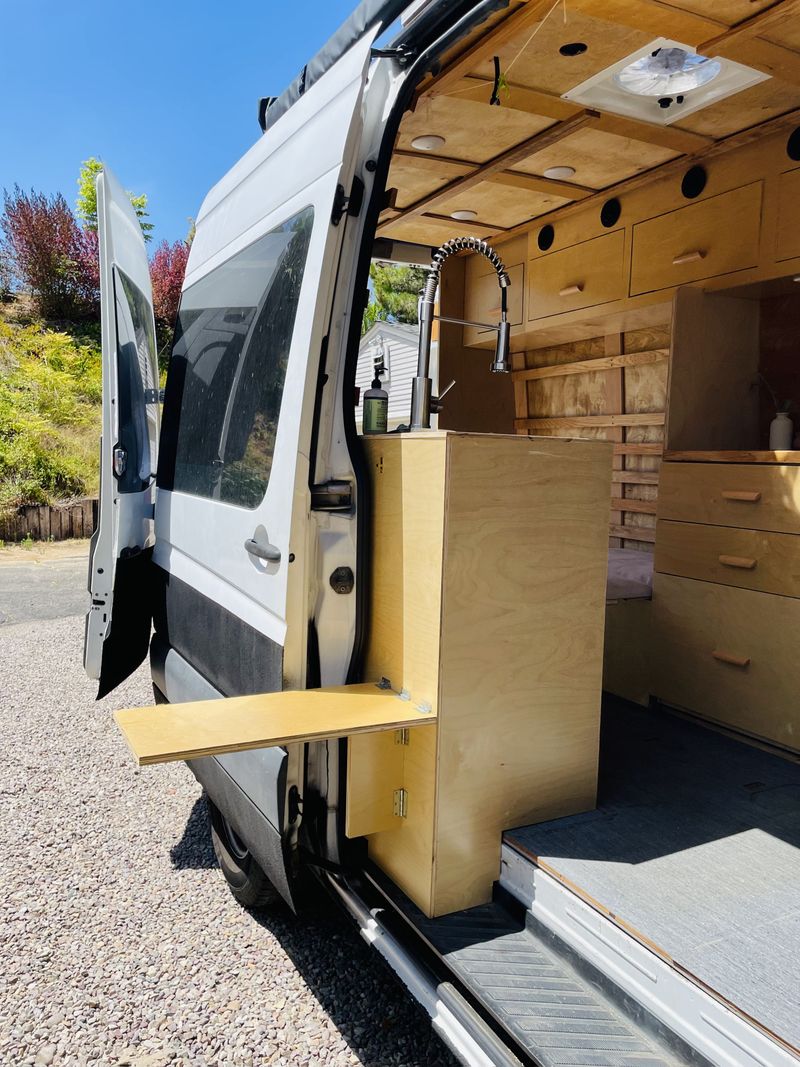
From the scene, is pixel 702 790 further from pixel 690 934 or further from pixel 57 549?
pixel 57 549

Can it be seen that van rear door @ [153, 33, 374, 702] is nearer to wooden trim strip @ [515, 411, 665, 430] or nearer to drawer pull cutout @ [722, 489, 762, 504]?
drawer pull cutout @ [722, 489, 762, 504]

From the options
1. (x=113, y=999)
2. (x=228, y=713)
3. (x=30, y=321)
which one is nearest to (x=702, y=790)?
(x=228, y=713)

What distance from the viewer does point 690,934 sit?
141 centimetres

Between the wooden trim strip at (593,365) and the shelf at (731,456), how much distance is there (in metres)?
0.77

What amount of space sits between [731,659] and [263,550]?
170cm

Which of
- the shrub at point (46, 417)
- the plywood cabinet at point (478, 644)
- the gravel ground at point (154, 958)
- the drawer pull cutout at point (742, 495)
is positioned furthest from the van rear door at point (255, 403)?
the shrub at point (46, 417)

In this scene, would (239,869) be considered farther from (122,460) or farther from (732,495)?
(732,495)

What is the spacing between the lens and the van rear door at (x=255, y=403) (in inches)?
72.3

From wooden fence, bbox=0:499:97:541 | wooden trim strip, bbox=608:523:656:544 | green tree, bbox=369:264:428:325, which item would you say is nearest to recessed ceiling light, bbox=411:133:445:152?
wooden trim strip, bbox=608:523:656:544

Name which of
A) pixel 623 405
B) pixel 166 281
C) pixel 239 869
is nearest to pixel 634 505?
pixel 623 405

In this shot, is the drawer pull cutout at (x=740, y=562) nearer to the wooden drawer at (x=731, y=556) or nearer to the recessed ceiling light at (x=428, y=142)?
the wooden drawer at (x=731, y=556)

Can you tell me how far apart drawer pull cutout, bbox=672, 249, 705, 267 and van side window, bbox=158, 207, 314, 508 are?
1.88 metres

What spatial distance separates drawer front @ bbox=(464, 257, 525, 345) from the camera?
13.8ft

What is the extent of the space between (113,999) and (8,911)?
0.65 meters
